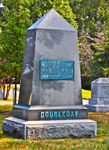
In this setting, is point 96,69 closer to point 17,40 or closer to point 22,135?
point 17,40

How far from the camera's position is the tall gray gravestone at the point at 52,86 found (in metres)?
7.25

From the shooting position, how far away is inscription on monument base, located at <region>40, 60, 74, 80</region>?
24.6 ft

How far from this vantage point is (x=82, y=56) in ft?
126

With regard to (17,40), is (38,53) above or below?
below

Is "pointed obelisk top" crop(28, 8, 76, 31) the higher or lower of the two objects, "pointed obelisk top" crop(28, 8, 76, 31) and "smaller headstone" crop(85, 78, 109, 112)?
the higher

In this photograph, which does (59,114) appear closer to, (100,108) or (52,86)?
(52,86)

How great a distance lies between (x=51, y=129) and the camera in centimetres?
704

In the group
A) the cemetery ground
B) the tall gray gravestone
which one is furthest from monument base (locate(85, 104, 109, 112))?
the cemetery ground

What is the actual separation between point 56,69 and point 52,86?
477mm

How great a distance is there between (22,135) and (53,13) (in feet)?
11.6

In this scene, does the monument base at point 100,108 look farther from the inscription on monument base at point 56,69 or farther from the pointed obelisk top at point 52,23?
the pointed obelisk top at point 52,23

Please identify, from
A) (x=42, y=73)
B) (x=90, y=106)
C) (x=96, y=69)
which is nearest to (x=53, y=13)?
(x=42, y=73)

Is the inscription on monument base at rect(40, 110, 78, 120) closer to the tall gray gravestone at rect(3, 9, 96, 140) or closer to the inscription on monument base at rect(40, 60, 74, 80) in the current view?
the tall gray gravestone at rect(3, 9, 96, 140)

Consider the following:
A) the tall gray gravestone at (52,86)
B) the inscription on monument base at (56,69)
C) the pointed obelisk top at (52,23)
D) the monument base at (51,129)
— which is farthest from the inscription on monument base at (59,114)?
the pointed obelisk top at (52,23)
